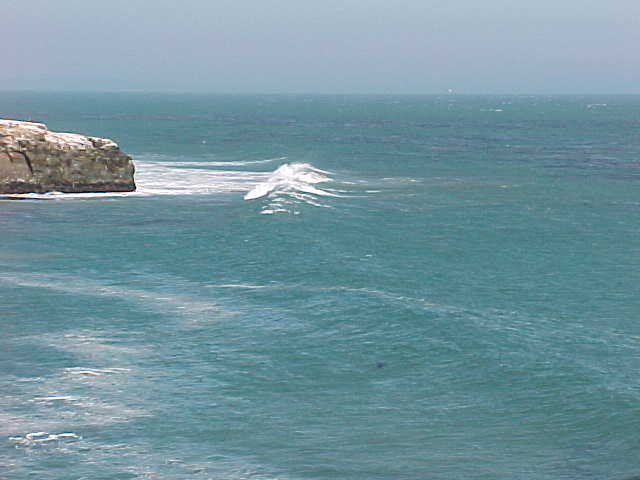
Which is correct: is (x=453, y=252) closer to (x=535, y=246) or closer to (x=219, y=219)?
(x=535, y=246)

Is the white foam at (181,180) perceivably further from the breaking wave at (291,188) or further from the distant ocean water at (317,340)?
the distant ocean water at (317,340)

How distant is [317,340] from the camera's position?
3438cm

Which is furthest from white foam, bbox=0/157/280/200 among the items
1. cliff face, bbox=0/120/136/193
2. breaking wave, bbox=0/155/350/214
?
cliff face, bbox=0/120/136/193

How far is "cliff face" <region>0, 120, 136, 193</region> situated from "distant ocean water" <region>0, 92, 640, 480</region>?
14.1ft

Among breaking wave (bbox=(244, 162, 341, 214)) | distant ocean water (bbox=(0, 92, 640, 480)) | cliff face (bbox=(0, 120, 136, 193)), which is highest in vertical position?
cliff face (bbox=(0, 120, 136, 193))

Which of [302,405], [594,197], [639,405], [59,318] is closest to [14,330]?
[59,318]

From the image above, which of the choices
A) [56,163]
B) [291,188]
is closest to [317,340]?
[56,163]

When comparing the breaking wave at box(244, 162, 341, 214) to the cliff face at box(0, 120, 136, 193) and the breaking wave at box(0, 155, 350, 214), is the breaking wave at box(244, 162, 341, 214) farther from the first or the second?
the cliff face at box(0, 120, 136, 193)

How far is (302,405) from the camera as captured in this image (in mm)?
27703

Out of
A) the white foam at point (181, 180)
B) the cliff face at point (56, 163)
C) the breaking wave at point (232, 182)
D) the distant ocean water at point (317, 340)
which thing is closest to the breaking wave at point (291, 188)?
the breaking wave at point (232, 182)

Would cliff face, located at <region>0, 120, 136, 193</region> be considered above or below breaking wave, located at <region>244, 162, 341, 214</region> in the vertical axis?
above

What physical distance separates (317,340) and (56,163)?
163ft

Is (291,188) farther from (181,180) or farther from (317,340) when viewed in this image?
(317,340)

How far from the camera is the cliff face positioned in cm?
7500
